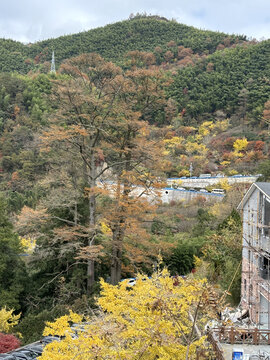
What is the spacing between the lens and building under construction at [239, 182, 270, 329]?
1296cm

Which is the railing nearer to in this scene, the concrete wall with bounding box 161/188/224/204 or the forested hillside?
the concrete wall with bounding box 161/188/224/204

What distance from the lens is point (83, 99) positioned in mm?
17328

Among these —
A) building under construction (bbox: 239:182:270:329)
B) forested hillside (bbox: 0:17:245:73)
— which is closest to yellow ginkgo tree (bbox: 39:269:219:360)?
building under construction (bbox: 239:182:270:329)

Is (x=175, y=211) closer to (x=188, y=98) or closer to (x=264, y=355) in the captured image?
(x=264, y=355)

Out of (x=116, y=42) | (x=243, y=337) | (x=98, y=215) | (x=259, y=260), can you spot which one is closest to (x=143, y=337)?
(x=243, y=337)

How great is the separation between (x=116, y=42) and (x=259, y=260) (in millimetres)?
110341

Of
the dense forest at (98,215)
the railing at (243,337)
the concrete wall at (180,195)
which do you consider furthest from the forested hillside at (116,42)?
the railing at (243,337)

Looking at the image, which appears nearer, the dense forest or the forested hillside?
the dense forest

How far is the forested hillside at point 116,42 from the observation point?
9881 centimetres

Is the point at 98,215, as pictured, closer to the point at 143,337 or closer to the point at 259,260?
the point at 259,260

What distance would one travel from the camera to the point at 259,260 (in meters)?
13.6

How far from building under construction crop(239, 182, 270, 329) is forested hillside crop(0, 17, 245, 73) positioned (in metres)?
88.6

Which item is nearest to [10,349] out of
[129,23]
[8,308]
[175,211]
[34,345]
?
[34,345]

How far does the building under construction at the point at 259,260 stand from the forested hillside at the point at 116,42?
8857 cm
